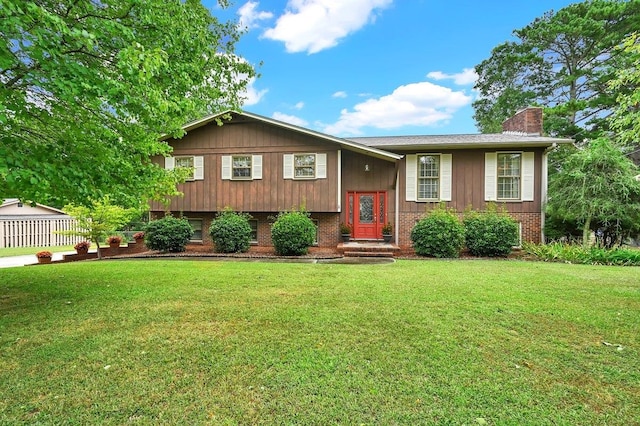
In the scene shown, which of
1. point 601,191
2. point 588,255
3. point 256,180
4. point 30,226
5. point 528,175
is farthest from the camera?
point 30,226

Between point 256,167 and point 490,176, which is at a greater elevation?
point 256,167

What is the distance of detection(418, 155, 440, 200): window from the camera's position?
12.6m

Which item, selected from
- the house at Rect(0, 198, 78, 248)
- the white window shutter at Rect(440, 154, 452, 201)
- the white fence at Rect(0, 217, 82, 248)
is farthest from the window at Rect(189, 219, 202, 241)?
the white window shutter at Rect(440, 154, 452, 201)

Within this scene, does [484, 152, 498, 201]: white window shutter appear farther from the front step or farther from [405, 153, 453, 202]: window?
the front step

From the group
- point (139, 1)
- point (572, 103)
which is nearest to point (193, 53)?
point (139, 1)

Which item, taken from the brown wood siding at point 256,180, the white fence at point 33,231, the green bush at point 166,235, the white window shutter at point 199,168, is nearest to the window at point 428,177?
the brown wood siding at point 256,180

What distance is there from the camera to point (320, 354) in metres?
3.08

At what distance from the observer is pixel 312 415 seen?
87.0 inches

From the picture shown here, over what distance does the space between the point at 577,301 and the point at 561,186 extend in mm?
8394

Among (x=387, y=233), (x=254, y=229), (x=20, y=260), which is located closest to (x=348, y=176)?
(x=387, y=233)

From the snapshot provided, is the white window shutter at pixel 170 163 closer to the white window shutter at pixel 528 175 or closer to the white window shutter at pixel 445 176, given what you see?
the white window shutter at pixel 445 176

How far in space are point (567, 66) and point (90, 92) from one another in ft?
85.1

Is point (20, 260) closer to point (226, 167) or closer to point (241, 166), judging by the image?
point (226, 167)

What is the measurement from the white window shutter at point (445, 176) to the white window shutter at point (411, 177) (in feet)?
3.30
